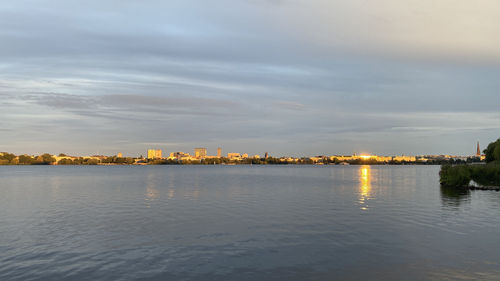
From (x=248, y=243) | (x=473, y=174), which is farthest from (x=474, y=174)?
(x=248, y=243)

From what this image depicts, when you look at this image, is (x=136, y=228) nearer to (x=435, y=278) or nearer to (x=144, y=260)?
(x=144, y=260)

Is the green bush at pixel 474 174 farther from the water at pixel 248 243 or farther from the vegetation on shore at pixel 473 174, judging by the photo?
the water at pixel 248 243

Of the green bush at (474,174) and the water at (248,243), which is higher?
the green bush at (474,174)

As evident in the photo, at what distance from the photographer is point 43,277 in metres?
21.6

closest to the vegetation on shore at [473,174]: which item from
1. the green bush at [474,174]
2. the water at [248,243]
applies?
the green bush at [474,174]

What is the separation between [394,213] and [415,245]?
19.8 m

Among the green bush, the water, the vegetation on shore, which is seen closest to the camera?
the water

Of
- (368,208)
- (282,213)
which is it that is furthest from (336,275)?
(368,208)

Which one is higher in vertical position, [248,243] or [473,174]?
[473,174]

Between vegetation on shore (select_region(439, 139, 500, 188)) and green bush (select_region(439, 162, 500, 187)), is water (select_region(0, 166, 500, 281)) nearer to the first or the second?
vegetation on shore (select_region(439, 139, 500, 188))

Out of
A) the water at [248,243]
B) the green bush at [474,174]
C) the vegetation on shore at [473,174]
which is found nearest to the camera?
the water at [248,243]

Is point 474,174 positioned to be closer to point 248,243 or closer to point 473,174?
point 473,174

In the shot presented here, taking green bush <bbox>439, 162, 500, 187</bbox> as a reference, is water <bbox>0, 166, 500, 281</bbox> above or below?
below


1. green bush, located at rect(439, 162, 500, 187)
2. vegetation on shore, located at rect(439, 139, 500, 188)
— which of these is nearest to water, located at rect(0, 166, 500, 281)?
vegetation on shore, located at rect(439, 139, 500, 188)
